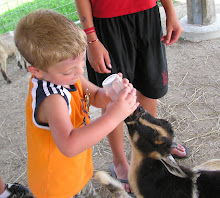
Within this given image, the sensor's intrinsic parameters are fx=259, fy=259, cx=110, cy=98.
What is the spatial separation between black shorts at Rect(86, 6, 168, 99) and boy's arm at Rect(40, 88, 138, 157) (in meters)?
0.70

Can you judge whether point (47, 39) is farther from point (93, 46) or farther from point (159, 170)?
point (159, 170)

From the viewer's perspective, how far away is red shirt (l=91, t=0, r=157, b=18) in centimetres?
175

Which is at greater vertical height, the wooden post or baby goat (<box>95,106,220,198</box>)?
baby goat (<box>95,106,220,198</box>)

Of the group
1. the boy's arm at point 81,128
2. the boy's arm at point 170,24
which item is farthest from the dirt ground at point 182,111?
the boy's arm at point 81,128

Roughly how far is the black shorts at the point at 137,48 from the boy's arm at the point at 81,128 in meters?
0.70

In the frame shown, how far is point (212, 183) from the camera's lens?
167cm

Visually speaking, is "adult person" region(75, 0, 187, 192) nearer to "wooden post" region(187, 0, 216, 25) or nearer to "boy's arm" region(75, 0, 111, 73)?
"boy's arm" region(75, 0, 111, 73)

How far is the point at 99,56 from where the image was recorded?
5.62 feet

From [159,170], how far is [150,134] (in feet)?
0.86

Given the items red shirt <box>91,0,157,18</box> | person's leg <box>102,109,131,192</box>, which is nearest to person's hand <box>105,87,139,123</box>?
red shirt <box>91,0,157,18</box>

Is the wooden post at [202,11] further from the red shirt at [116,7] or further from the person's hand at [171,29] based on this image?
the red shirt at [116,7]

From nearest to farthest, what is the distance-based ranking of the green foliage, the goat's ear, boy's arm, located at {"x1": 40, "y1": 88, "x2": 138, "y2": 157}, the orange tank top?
boy's arm, located at {"x1": 40, "y1": 88, "x2": 138, "y2": 157}, the orange tank top, the goat's ear, the green foliage

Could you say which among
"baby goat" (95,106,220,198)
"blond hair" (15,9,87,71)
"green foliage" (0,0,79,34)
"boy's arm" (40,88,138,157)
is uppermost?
"blond hair" (15,9,87,71)

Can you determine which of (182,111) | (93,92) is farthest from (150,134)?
(182,111)
